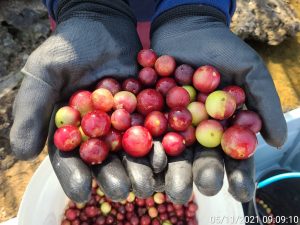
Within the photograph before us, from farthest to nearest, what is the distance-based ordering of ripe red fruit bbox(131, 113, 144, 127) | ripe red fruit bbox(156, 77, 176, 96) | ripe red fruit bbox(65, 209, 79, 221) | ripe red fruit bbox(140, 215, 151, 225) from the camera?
ripe red fruit bbox(140, 215, 151, 225), ripe red fruit bbox(65, 209, 79, 221), ripe red fruit bbox(156, 77, 176, 96), ripe red fruit bbox(131, 113, 144, 127)

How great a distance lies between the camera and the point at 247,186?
142 cm

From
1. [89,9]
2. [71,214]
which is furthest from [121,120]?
[71,214]

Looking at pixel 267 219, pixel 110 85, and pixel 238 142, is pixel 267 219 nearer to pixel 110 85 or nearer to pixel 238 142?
pixel 238 142

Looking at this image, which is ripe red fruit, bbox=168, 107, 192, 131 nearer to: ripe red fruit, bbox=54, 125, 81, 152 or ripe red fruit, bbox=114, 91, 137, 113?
ripe red fruit, bbox=114, 91, 137, 113

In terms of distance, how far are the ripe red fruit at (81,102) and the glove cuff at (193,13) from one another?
66 centimetres

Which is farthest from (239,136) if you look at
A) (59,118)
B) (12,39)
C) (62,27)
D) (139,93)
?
(12,39)

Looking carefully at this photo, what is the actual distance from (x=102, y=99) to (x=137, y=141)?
28 cm

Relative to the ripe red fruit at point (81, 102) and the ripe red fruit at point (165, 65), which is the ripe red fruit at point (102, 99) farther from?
the ripe red fruit at point (165, 65)

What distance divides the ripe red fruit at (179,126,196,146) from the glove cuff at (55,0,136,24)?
2.50 feet

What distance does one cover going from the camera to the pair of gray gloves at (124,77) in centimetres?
142

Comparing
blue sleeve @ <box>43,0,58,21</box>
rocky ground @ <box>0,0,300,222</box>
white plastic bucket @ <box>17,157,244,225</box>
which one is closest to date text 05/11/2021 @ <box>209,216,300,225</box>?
white plastic bucket @ <box>17,157,244,225</box>

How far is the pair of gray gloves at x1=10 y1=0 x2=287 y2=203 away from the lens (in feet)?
4.67

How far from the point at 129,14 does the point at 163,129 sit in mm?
839

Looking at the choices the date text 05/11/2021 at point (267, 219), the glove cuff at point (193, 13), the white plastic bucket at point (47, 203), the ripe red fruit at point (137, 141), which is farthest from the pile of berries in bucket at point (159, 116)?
the date text 05/11/2021 at point (267, 219)
